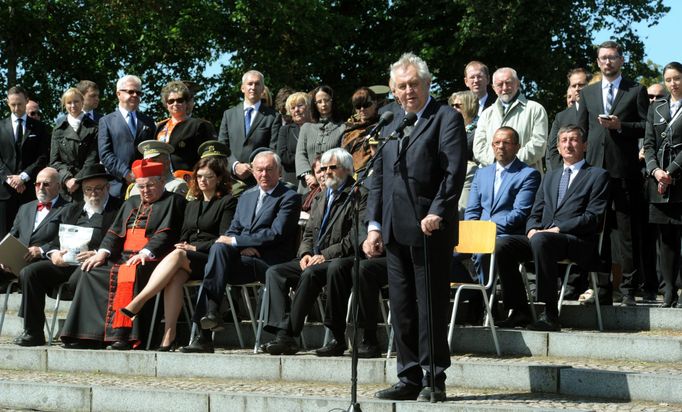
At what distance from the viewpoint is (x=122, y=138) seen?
1221cm

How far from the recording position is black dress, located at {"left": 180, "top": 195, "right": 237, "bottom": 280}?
1056cm

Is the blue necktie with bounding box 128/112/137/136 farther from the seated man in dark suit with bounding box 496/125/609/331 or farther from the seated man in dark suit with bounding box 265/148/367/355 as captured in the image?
the seated man in dark suit with bounding box 496/125/609/331

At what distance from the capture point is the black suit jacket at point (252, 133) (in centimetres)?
1220

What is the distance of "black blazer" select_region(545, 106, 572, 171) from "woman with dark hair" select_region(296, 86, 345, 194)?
2.05m

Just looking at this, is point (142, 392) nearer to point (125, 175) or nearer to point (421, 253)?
point (421, 253)

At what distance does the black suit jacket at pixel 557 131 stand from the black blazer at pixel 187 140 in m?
3.50

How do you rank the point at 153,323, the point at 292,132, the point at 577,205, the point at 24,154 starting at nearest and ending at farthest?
the point at 577,205 < the point at 153,323 < the point at 292,132 < the point at 24,154

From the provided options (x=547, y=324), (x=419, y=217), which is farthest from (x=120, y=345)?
(x=419, y=217)

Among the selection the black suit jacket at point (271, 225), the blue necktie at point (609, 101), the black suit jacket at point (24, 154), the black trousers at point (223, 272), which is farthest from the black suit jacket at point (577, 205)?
the black suit jacket at point (24, 154)

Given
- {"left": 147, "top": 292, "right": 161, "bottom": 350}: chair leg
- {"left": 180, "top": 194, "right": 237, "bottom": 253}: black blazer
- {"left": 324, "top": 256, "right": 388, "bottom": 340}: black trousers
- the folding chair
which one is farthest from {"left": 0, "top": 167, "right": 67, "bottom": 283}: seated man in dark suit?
the folding chair

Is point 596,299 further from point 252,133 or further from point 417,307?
point 252,133

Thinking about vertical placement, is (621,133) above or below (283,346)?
above

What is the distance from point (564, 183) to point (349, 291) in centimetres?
209

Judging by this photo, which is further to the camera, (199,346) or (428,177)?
(199,346)
